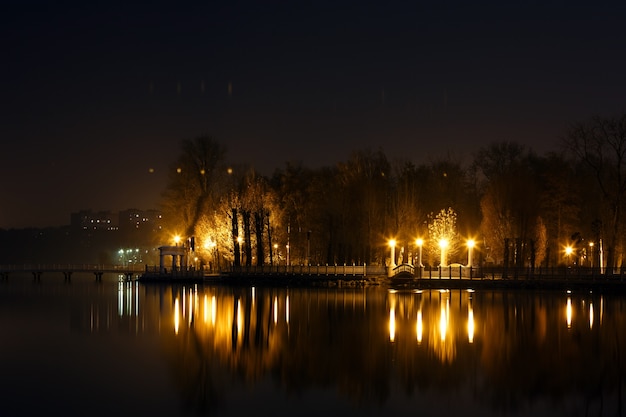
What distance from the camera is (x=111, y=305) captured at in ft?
195

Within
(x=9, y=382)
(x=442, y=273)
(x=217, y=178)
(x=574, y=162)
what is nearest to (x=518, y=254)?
(x=442, y=273)

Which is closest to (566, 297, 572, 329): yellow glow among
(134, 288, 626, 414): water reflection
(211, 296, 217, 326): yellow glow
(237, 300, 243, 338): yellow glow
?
(134, 288, 626, 414): water reflection

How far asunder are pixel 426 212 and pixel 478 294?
800 inches

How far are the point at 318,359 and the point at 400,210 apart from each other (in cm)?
4696

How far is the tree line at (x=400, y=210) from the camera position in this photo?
75438 millimetres

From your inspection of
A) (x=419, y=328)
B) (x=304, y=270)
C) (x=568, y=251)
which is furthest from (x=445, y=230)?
(x=419, y=328)

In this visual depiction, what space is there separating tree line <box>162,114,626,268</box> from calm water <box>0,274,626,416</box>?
20284 mm

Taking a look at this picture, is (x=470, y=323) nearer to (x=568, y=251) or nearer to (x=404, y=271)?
(x=404, y=271)

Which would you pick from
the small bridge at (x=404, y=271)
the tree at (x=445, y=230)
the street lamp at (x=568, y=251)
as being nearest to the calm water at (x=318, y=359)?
A: the small bridge at (x=404, y=271)

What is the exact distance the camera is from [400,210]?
79.0 meters

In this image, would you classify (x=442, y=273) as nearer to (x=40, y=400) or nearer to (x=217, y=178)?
(x=217, y=178)

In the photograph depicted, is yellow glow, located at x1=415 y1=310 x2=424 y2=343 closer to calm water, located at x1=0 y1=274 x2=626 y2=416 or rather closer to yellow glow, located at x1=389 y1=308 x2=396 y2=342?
calm water, located at x1=0 y1=274 x2=626 y2=416

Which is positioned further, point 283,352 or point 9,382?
point 283,352

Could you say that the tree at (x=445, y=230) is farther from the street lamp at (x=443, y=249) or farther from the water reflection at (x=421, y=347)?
the water reflection at (x=421, y=347)
